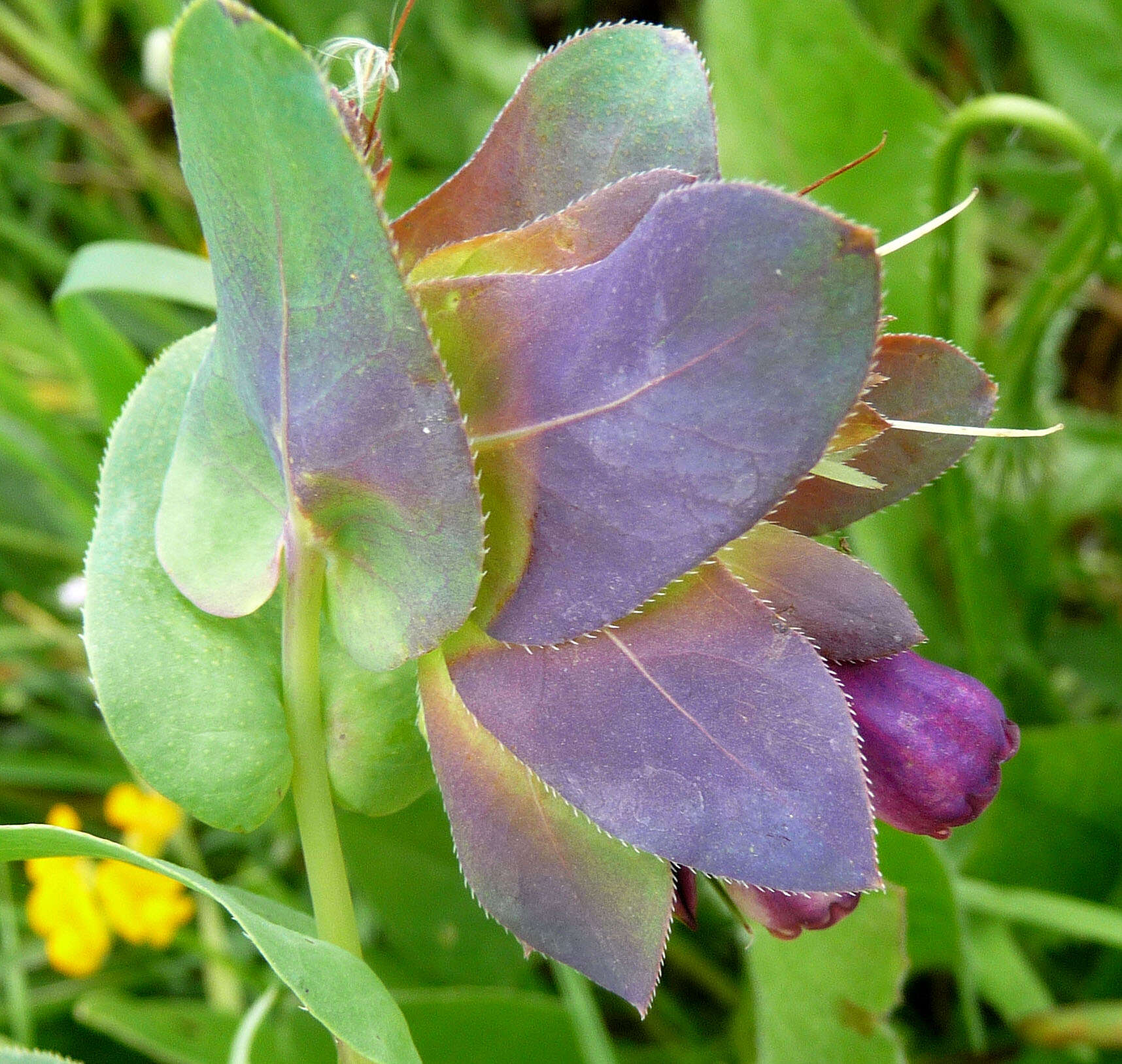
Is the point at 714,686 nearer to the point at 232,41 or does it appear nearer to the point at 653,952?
the point at 653,952

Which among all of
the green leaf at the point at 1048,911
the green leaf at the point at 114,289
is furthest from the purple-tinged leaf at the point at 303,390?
the green leaf at the point at 1048,911

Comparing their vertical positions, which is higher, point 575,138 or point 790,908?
point 575,138

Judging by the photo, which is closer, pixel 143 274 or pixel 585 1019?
pixel 585 1019

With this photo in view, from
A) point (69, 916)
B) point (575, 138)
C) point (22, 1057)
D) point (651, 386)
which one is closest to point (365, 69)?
point (575, 138)

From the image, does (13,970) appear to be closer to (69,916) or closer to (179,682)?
(69,916)

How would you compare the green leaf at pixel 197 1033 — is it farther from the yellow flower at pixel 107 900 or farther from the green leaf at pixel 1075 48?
the green leaf at pixel 1075 48

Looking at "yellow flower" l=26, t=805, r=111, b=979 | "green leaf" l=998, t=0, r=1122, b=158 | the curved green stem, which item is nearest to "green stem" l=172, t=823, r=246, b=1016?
"yellow flower" l=26, t=805, r=111, b=979

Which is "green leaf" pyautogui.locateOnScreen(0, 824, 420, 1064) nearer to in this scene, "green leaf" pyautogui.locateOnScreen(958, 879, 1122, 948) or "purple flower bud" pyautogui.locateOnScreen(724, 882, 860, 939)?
"purple flower bud" pyautogui.locateOnScreen(724, 882, 860, 939)

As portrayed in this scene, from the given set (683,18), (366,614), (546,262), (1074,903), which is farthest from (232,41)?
(683,18)
